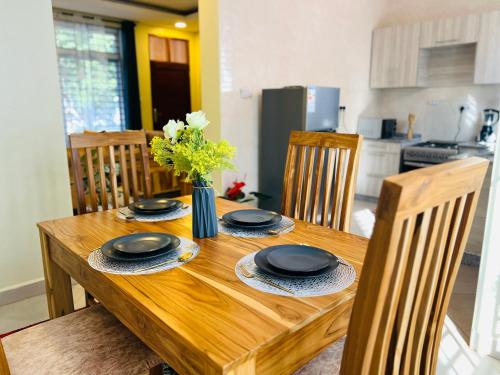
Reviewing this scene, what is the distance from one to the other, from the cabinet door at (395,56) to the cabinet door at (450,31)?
11cm

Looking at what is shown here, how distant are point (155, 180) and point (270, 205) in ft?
6.42

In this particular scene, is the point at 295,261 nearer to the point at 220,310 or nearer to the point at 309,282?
the point at 309,282


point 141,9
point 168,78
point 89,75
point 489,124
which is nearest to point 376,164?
point 489,124

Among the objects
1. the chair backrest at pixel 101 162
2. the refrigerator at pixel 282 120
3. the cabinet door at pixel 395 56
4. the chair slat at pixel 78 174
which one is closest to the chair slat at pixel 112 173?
the chair backrest at pixel 101 162

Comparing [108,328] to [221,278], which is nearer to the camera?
[221,278]

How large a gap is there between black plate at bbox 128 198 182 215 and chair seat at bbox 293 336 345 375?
0.90 metres

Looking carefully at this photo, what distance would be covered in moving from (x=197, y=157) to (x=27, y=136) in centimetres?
168

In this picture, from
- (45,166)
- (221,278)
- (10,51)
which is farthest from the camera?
(45,166)

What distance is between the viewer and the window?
5.74m

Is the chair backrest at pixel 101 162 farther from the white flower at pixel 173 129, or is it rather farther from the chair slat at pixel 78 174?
the white flower at pixel 173 129

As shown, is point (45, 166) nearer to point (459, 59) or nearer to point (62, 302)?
point (62, 302)

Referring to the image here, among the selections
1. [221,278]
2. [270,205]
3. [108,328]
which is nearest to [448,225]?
[221,278]

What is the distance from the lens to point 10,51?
2.20 m

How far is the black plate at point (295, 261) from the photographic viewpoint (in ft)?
3.25
